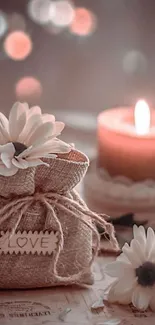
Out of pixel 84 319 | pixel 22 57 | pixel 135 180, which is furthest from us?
pixel 22 57

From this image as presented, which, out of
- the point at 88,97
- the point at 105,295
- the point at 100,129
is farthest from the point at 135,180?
the point at 88,97

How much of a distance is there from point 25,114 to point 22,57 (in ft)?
1.65

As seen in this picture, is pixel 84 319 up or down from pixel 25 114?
down

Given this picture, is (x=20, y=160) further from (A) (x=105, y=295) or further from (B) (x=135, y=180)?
(B) (x=135, y=180)

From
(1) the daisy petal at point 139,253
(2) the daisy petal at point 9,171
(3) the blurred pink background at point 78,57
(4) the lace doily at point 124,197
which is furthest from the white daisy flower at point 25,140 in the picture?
(3) the blurred pink background at point 78,57

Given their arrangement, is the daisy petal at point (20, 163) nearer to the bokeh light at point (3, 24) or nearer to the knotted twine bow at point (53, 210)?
the knotted twine bow at point (53, 210)

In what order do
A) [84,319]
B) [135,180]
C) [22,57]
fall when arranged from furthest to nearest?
[22,57] → [135,180] → [84,319]

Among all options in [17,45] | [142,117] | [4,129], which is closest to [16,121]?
[4,129]

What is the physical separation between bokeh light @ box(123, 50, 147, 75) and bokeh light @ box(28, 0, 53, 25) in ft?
0.46

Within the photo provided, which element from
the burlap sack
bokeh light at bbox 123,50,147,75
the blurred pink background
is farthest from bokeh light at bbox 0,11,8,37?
the burlap sack

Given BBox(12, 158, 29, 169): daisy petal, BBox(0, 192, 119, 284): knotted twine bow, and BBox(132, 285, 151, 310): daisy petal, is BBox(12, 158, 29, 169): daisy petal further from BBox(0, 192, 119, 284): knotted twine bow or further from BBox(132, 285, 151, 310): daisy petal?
BBox(132, 285, 151, 310): daisy petal

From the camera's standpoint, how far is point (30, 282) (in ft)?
2.10

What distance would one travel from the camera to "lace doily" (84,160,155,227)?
0.82 meters

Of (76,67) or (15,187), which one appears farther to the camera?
(76,67)
